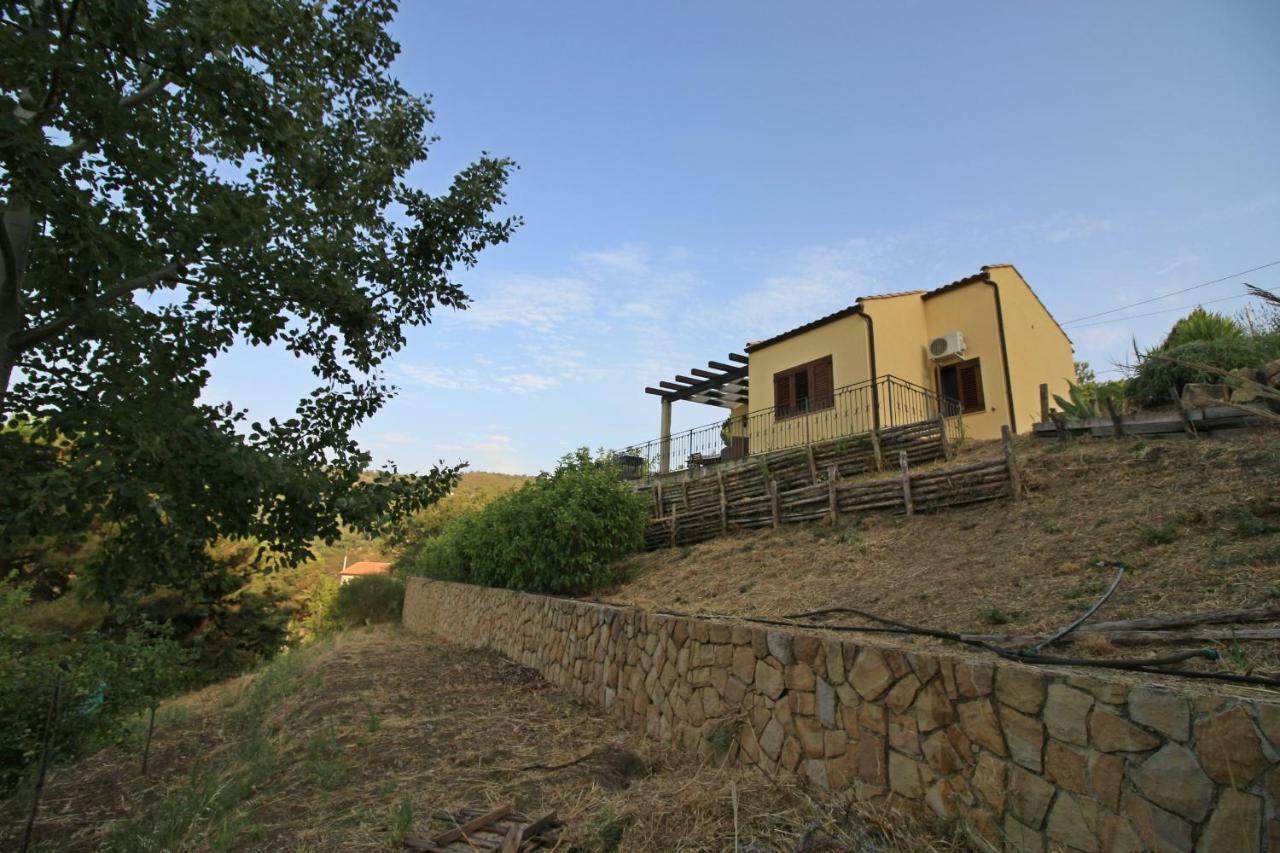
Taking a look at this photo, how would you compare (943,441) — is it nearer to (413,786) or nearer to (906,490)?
(906,490)

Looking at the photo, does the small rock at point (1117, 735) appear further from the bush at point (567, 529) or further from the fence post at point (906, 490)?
the bush at point (567, 529)

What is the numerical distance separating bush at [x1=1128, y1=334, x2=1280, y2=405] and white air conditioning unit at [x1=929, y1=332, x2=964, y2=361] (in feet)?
15.2

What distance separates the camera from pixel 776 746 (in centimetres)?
410

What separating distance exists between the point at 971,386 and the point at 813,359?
321 centimetres

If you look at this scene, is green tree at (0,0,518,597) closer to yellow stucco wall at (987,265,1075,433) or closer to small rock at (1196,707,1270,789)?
small rock at (1196,707,1270,789)

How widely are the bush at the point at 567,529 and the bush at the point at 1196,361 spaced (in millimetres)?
7338

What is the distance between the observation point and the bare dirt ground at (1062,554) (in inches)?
161

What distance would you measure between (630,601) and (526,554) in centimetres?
284

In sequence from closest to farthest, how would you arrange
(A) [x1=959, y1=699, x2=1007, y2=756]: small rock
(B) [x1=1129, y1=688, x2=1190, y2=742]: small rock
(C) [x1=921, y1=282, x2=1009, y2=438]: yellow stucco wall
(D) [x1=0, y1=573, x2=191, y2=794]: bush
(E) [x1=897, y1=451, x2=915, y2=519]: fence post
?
(B) [x1=1129, y1=688, x2=1190, y2=742]: small rock < (A) [x1=959, y1=699, x2=1007, y2=756]: small rock < (D) [x1=0, y1=573, x2=191, y2=794]: bush < (E) [x1=897, y1=451, x2=915, y2=519]: fence post < (C) [x1=921, y1=282, x2=1009, y2=438]: yellow stucco wall

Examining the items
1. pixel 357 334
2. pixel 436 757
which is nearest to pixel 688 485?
pixel 436 757

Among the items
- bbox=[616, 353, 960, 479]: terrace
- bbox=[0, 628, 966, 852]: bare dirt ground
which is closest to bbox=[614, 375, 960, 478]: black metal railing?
bbox=[616, 353, 960, 479]: terrace

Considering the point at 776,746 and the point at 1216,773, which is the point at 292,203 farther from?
the point at 1216,773

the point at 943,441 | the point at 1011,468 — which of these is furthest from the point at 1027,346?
the point at 1011,468

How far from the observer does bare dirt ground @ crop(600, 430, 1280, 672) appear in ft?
13.4
